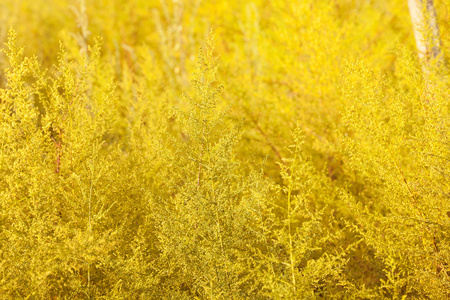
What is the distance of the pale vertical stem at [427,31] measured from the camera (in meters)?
3.96

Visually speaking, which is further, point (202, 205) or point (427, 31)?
point (427, 31)

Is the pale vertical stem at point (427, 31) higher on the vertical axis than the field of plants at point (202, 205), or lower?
higher

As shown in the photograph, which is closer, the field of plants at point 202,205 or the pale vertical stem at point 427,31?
the field of plants at point 202,205

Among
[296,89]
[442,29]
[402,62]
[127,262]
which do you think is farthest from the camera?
[296,89]

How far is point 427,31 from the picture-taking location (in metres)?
4.05

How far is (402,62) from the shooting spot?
10.6 ft

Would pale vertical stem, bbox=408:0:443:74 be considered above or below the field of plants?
above

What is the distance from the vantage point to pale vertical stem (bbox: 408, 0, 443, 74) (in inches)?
156

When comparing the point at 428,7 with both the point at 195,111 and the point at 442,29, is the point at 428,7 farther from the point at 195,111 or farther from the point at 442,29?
the point at 195,111

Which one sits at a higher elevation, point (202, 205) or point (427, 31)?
point (427, 31)

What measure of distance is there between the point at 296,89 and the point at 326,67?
82cm

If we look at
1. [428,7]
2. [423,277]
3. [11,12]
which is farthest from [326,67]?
[11,12]

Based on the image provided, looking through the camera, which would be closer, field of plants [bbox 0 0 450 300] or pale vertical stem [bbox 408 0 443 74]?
field of plants [bbox 0 0 450 300]

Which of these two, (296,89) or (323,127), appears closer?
(323,127)
